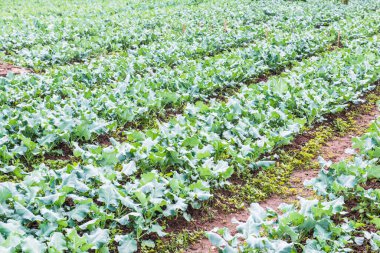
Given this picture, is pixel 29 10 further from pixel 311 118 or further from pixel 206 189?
pixel 206 189

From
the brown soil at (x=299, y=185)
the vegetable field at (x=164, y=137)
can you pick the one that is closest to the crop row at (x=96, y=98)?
the vegetable field at (x=164, y=137)

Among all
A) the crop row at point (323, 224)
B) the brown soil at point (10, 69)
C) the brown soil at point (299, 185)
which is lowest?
the brown soil at point (299, 185)

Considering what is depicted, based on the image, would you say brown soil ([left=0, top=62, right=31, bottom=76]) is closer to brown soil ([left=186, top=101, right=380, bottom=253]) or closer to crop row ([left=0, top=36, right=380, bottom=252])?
crop row ([left=0, top=36, right=380, bottom=252])

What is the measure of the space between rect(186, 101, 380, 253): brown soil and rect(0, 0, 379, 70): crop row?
5.49m

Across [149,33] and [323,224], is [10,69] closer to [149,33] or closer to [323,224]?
[149,33]

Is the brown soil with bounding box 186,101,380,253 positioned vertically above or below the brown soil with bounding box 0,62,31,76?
below

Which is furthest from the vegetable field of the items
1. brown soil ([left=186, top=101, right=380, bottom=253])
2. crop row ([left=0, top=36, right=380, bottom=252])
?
brown soil ([left=186, top=101, right=380, bottom=253])

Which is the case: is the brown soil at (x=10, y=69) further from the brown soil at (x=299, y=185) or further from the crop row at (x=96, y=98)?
the brown soil at (x=299, y=185)

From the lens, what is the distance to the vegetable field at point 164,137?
4.40m

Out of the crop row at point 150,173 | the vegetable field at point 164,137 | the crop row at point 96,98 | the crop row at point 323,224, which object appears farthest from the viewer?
the crop row at point 96,98

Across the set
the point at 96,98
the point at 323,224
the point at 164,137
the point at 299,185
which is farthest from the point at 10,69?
the point at 323,224

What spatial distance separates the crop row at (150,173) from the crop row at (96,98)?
525 mm

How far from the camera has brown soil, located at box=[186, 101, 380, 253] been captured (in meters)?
4.78

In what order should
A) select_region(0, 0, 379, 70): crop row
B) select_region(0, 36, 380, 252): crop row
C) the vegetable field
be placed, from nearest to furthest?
select_region(0, 36, 380, 252): crop row < the vegetable field < select_region(0, 0, 379, 70): crop row
